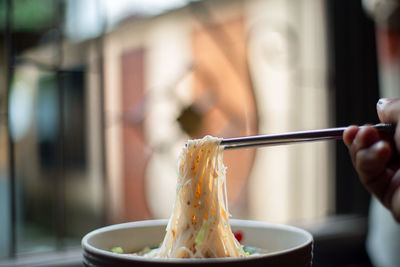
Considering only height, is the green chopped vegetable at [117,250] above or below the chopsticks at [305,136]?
below

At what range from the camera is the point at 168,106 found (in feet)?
6.10

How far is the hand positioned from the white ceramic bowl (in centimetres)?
14

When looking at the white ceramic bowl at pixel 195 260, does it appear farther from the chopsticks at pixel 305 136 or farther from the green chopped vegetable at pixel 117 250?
the chopsticks at pixel 305 136

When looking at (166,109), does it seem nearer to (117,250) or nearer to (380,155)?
(117,250)

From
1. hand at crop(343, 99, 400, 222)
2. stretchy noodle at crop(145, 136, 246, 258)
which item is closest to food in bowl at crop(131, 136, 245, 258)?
stretchy noodle at crop(145, 136, 246, 258)

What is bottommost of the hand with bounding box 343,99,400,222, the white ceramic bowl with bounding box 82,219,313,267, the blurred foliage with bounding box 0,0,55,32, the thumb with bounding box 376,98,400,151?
the white ceramic bowl with bounding box 82,219,313,267

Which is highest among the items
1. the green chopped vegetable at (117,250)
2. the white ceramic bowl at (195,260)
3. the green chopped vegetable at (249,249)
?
the white ceramic bowl at (195,260)

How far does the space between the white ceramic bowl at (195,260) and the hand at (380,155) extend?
0.14 meters

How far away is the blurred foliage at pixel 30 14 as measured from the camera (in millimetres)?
1469

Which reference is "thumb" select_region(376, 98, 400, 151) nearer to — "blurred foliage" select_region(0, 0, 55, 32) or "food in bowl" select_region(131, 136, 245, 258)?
"food in bowl" select_region(131, 136, 245, 258)

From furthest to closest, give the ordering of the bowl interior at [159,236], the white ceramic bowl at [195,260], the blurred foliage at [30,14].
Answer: the blurred foliage at [30,14]
the bowl interior at [159,236]
the white ceramic bowl at [195,260]

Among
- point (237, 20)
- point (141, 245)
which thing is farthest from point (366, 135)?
point (237, 20)

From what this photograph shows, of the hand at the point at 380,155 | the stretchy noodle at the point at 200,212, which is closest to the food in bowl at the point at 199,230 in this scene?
the stretchy noodle at the point at 200,212

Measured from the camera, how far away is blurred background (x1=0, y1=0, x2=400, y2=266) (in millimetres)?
1520
